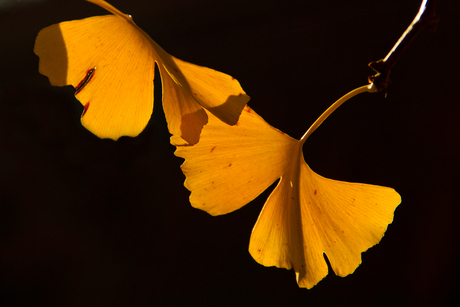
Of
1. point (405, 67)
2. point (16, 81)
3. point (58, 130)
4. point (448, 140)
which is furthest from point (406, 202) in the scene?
point (16, 81)

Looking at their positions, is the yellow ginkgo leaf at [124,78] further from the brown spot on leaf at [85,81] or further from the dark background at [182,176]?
the dark background at [182,176]

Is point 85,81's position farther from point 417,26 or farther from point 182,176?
point 182,176

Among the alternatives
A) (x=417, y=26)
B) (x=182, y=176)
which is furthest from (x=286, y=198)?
(x=182, y=176)

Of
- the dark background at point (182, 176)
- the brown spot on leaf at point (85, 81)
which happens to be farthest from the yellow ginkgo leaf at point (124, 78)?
the dark background at point (182, 176)

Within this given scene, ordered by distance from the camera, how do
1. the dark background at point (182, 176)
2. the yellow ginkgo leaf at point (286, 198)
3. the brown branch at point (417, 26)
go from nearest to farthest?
the brown branch at point (417, 26) < the yellow ginkgo leaf at point (286, 198) < the dark background at point (182, 176)

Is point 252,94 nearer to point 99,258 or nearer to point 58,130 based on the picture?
point 58,130

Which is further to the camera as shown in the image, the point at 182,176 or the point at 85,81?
the point at 182,176
